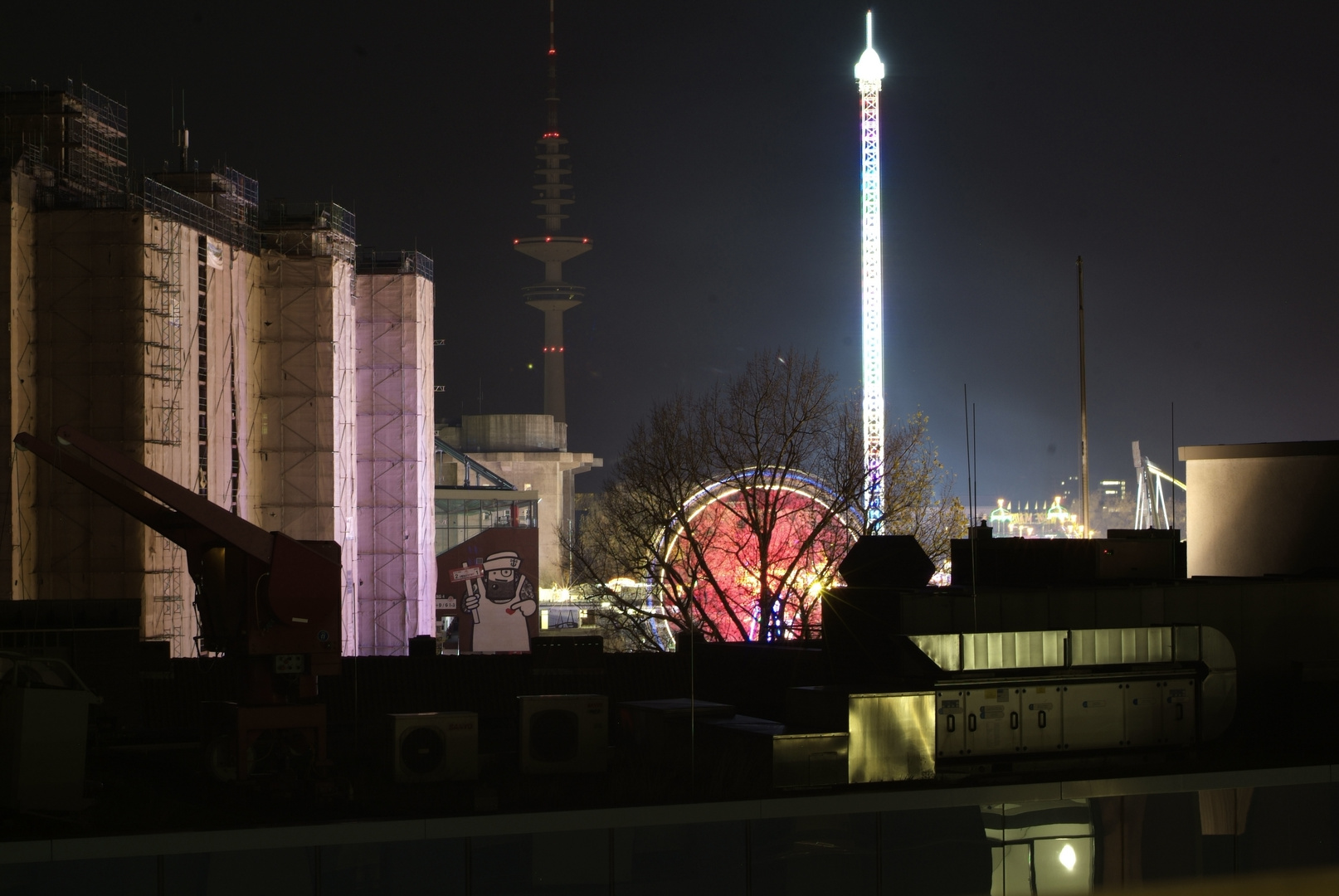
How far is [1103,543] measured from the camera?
22.6 m

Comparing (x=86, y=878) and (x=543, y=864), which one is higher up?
(x=86, y=878)

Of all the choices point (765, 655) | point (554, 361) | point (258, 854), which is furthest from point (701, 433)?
point (554, 361)

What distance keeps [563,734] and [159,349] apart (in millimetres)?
29571

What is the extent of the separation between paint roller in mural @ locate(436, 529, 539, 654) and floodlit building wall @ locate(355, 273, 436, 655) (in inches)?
462

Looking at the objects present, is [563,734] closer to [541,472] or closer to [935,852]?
[935,852]

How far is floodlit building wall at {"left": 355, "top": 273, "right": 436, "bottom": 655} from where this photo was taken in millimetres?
66062

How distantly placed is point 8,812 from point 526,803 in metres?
6.12

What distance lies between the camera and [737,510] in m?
39.9

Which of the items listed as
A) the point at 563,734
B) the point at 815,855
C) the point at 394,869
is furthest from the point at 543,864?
the point at 563,734

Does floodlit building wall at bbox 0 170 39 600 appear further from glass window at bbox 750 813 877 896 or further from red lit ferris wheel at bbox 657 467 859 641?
glass window at bbox 750 813 877 896

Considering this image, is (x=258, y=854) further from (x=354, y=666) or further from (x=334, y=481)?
(x=334, y=481)

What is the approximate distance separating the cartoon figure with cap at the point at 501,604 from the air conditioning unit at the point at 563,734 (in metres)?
59.8

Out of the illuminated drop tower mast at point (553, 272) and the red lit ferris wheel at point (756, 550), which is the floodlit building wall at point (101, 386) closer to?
the red lit ferris wheel at point (756, 550)

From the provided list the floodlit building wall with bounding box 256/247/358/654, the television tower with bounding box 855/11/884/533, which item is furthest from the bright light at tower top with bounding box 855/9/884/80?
the floodlit building wall with bounding box 256/247/358/654
